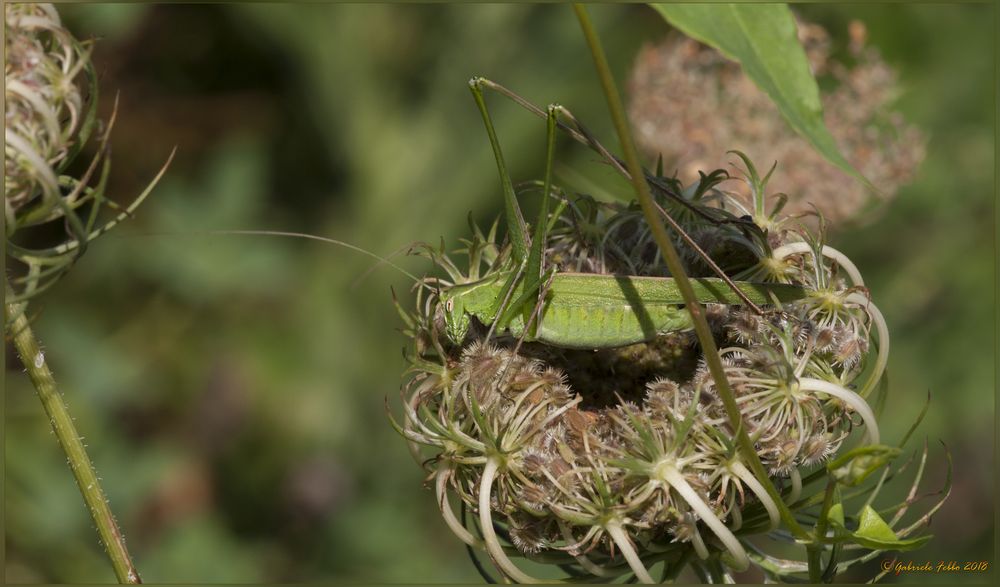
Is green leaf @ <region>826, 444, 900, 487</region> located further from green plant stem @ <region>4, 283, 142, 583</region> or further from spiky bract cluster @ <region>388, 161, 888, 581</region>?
green plant stem @ <region>4, 283, 142, 583</region>

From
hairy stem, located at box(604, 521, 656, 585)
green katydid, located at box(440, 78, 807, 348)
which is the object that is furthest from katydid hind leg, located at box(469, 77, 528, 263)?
hairy stem, located at box(604, 521, 656, 585)

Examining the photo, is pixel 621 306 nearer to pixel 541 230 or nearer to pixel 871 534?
pixel 541 230

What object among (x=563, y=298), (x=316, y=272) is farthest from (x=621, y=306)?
(x=316, y=272)

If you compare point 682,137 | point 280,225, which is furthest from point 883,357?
point 280,225

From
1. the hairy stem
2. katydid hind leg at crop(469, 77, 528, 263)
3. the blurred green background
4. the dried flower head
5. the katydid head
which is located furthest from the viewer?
the blurred green background

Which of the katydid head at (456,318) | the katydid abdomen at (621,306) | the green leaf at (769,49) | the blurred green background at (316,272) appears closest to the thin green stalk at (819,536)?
the katydid abdomen at (621,306)

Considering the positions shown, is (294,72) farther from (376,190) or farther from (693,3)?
(693,3)
